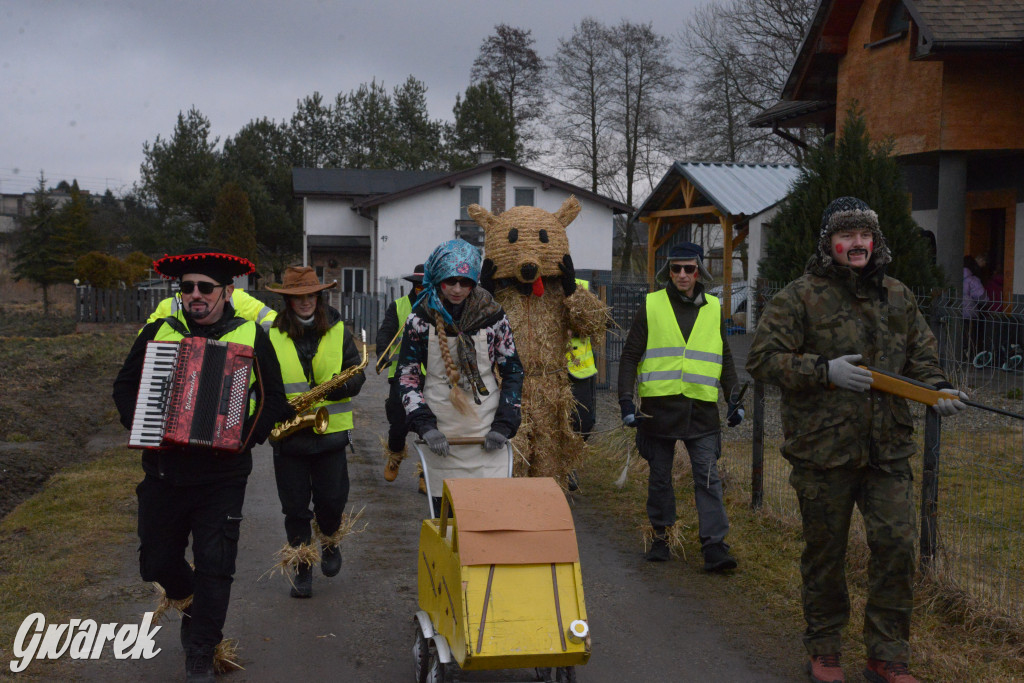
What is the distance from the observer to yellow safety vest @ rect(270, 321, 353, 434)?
6.00 m

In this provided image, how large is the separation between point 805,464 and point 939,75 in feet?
42.2

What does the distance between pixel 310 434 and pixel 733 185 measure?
791 inches

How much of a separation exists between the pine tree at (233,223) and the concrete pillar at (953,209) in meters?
36.9

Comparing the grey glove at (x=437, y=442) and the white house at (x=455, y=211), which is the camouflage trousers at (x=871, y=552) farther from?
the white house at (x=455, y=211)

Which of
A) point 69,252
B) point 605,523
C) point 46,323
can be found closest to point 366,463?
point 605,523

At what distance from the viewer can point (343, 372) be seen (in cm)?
596

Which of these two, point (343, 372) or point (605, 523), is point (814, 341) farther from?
point (605, 523)

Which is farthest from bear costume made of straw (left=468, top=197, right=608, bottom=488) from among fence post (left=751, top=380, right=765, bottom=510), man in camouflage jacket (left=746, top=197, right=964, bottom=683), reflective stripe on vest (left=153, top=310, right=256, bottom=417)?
reflective stripe on vest (left=153, top=310, right=256, bottom=417)

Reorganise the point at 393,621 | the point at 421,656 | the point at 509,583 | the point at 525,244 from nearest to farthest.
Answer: the point at 509,583, the point at 421,656, the point at 393,621, the point at 525,244

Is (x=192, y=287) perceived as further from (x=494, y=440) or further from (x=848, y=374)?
(x=848, y=374)

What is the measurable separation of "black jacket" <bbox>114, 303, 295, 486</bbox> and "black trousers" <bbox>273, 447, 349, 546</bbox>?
1.20m

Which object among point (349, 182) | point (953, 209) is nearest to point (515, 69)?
point (349, 182)

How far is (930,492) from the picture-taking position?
561cm

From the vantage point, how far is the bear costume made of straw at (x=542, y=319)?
7.27 metres
